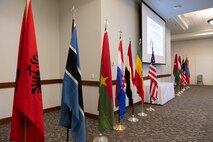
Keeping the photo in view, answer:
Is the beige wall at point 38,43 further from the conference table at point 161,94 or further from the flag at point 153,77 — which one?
the conference table at point 161,94

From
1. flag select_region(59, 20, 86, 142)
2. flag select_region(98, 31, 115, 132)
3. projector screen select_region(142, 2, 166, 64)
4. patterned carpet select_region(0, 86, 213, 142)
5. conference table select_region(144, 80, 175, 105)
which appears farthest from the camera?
projector screen select_region(142, 2, 166, 64)

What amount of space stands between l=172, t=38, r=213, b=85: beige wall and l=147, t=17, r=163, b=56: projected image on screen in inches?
239

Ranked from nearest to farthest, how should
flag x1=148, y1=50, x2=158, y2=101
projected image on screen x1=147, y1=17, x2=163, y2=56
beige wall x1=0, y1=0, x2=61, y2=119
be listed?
1. beige wall x1=0, y1=0, x2=61, y2=119
2. flag x1=148, y1=50, x2=158, y2=101
3. projected image on screen x1=147, y1=17, x2=163, y2=56

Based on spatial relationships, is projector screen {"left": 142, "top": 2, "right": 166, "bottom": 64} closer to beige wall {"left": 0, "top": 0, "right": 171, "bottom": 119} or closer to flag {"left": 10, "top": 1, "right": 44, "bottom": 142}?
beige wall {"left": 0, "top": 0, "right": 171, "bottom": 119}

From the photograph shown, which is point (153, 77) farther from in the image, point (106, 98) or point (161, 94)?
point (106, 98)

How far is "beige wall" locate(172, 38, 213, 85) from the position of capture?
11.3 meters

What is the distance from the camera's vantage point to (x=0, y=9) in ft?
12.1

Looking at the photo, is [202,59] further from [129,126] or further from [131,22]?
[129,126]

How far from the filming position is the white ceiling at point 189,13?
5605mm

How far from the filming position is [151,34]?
20.0ft

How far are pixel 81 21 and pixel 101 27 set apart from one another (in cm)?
74

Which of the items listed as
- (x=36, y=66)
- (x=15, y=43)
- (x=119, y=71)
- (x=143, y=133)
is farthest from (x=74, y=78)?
(x=15, y=43)

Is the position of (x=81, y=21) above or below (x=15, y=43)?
above

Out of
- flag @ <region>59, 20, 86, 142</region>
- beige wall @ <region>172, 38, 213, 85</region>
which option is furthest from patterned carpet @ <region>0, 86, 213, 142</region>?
beige wall @ <region>172, 38, 213, 85</region>
